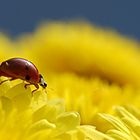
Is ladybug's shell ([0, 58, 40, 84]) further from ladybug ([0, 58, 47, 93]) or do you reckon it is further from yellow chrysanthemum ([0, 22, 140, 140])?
yellow chrysanthemum ([0, 22, 140, 140])

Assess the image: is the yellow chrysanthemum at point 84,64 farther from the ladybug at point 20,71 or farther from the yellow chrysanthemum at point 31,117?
the yellow chrysanthemum at point 31,117

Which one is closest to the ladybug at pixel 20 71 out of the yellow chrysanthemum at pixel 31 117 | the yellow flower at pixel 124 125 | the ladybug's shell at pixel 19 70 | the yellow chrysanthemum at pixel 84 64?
the ladybug's shell at pixel 19 70

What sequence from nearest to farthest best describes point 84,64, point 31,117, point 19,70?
point 31,117 → point 19,70 → point 84,64

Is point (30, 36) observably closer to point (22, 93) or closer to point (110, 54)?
point (110, 54)

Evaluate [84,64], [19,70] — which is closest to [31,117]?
[19,70]

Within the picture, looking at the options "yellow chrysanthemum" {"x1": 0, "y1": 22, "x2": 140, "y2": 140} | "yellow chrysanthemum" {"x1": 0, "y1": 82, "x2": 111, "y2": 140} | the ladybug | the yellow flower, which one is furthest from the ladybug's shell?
"yellow chrysanthemum" {"x1": 0, "y1": 22, "x2": 140, "y2": 140}

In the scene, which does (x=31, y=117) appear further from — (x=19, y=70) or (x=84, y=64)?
(x=84, y=64)
